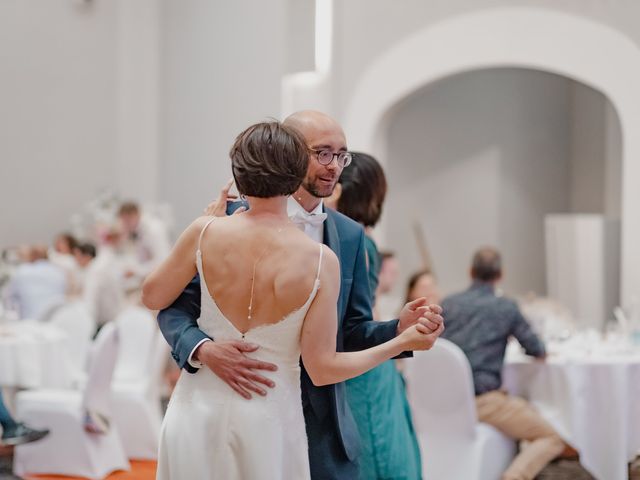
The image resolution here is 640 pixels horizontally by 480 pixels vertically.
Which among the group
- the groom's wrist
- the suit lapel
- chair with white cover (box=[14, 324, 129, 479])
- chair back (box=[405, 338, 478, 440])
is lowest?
chair with white cover (box=[14, 324, 129, 479])

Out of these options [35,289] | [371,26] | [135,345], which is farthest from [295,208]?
[371,26]

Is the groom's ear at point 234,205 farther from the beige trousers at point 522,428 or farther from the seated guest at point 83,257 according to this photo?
the seated guest at point 83,257

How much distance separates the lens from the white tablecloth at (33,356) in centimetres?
628

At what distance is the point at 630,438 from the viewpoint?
5.46 m

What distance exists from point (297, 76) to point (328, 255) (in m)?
6.64

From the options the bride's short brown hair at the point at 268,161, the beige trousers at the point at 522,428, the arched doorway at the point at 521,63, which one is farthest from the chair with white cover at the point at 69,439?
the bride's short brown hair at the point at 268,161

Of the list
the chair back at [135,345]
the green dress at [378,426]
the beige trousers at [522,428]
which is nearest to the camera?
Answer: the green dress at [378,426]

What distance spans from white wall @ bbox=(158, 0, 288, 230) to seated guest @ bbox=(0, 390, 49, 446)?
15.1 ft

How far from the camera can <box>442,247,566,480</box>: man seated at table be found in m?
5.32

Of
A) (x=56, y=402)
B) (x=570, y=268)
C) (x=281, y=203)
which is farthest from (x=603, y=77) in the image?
(x=281, y=203)

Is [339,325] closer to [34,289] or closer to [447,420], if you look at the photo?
[447,420]

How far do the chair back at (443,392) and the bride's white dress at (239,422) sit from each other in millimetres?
2831

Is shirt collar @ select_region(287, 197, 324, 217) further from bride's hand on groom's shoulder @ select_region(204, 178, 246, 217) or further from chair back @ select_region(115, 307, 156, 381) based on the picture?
chair back @ select_region(115, 307, 156, 381)

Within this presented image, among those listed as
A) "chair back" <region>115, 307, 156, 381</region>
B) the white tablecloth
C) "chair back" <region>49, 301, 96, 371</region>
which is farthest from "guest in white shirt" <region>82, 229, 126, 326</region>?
"chair back" <region>115, 307, 156, 381</region>
